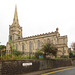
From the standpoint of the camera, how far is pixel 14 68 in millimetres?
9805

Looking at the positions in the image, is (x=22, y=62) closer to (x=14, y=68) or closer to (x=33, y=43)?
(x=14, y=68)

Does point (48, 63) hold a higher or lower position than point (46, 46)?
lower

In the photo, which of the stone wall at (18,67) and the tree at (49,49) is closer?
the stone wall at (18,67)

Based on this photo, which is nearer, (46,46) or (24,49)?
(46,46)

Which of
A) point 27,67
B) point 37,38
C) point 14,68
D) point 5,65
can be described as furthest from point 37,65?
point 37,38

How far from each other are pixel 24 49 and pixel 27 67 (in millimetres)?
36913

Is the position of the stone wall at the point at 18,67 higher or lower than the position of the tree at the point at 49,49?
lower

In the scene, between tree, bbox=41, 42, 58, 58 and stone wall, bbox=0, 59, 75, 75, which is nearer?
stone wall, bbox=0, 59, 75, 75

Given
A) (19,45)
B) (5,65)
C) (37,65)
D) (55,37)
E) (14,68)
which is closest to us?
(5,65)

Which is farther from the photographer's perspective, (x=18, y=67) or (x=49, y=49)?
(x=49, y=49)

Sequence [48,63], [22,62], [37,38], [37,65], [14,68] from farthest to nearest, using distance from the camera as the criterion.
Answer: [37,38] < [48,63] < [37,65] < [22,62] < [14,68]

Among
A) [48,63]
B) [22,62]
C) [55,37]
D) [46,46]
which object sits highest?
[55,37]

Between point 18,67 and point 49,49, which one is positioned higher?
point 49,49

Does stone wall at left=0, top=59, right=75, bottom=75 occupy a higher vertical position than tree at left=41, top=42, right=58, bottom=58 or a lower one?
lower
